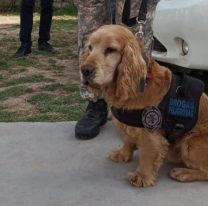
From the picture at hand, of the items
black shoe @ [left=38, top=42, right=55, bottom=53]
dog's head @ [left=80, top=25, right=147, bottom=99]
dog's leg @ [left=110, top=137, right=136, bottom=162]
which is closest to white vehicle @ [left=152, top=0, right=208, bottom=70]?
dog's leg @ [left=110, top=137, right=136, bottom=162]

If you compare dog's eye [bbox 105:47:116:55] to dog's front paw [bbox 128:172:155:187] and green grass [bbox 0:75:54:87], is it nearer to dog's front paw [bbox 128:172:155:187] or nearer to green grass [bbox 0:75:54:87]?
dog's front paw [bbox 128:172:155:187]

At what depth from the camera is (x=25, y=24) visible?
721 centimetres

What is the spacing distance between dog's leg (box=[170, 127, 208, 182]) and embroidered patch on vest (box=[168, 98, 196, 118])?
5.2 inches

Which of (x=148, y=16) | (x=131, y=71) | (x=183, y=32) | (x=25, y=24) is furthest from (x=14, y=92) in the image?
(x=131, y=71)

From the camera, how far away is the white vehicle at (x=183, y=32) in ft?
14.0

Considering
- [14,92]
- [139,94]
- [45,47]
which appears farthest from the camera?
[45,47]

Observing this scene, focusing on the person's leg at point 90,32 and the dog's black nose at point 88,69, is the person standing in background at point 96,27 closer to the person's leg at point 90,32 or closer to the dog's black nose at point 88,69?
the person's leg at point 90,32

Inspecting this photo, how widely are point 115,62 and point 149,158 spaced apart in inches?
27.0

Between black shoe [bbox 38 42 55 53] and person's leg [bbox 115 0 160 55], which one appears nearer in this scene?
person's leg [bbox 115 0 160 55]

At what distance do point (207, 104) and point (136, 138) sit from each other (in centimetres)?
55

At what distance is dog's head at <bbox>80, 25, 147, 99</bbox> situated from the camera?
2588mm

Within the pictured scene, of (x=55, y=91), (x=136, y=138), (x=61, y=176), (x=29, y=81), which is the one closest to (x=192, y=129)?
(x=136, y=138)

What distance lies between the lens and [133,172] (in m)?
3.04

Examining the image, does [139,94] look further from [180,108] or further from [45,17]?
[45,17]
